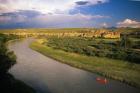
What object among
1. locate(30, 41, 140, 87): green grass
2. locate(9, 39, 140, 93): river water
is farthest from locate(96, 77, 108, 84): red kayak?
locate(30, 41, 140, 87): green grass

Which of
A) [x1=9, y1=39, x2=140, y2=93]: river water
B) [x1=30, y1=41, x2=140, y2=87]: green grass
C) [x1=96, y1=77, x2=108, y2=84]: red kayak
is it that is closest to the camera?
[x1=9, y1=39, x2=140, y2=93]: river water

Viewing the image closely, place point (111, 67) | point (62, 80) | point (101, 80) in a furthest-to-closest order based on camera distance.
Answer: point (111, 67) < point (62, 80) < point (101, 80)

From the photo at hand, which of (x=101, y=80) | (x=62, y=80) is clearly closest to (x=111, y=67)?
(x=101, y=80)

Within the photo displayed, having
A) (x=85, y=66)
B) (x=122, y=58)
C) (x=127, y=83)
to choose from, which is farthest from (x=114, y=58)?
(x=127, y=83)

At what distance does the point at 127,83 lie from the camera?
13.7m

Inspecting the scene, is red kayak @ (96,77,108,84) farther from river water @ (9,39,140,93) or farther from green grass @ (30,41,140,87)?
green grass @ (30,41,140,87)

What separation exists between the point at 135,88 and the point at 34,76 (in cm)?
636

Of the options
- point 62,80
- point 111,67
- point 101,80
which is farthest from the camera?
point 111,67

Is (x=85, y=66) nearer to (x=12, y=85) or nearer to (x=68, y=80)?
(x=68, y=80)

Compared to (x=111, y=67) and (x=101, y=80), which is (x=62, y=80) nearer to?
(x=101, y=80)

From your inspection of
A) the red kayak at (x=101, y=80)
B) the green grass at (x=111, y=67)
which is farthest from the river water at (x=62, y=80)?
the green grass at (x=111, y=67)

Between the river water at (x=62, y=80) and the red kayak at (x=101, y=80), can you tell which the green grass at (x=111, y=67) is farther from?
the red kayak at (x=101, y=80)

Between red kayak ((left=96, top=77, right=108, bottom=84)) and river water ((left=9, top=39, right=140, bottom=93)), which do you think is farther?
red kayak ((left=96, top=77, right=108, bottom=84))

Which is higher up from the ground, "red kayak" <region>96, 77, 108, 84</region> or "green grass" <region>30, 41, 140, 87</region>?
"green grass" <region>30, 41, 140, 87</region>
